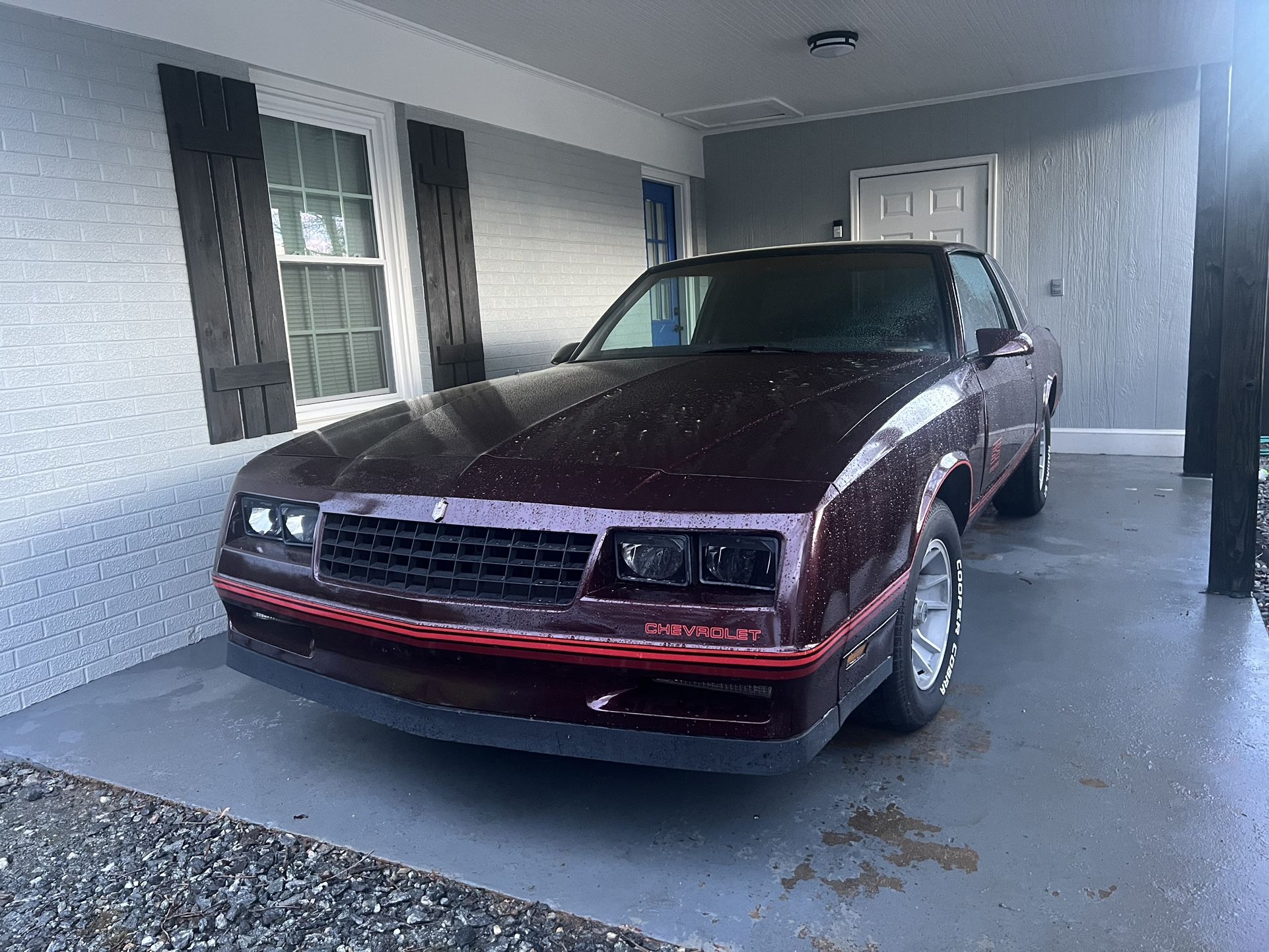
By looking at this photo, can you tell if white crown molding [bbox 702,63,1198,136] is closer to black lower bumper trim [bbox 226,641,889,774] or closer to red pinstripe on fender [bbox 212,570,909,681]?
red pinstripe on fender [bbox 212,570,909,681]

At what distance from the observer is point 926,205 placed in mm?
7980

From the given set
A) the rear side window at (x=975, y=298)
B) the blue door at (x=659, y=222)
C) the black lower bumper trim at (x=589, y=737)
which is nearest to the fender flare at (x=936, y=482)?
the black lower bumper trim at (x=589, y=737)

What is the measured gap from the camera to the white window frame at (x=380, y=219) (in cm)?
472

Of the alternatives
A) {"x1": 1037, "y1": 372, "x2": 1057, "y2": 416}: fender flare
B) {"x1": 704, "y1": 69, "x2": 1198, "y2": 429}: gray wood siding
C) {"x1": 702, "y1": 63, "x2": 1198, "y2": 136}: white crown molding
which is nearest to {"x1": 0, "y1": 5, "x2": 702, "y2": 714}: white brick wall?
{"x1": 1037, "y1": 372, "x2": 1057, "y2": 416}: fender flare

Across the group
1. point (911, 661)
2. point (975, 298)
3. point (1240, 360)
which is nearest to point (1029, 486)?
point (1240, 360)

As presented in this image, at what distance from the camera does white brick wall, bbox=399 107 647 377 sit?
5977 millimetres

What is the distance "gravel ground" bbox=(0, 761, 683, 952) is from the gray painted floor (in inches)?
3.1

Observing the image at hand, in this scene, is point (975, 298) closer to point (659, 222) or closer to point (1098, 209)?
point (1098, 209)

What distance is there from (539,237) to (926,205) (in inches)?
140

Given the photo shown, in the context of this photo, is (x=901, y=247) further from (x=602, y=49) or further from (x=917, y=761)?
(x=602, y=49)

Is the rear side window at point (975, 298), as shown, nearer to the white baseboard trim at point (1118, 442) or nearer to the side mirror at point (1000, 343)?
the side mirror at point (1000, 343)

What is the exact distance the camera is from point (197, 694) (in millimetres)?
3527

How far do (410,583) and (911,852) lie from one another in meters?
1.38

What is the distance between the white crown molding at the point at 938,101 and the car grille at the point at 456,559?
6912 mm
